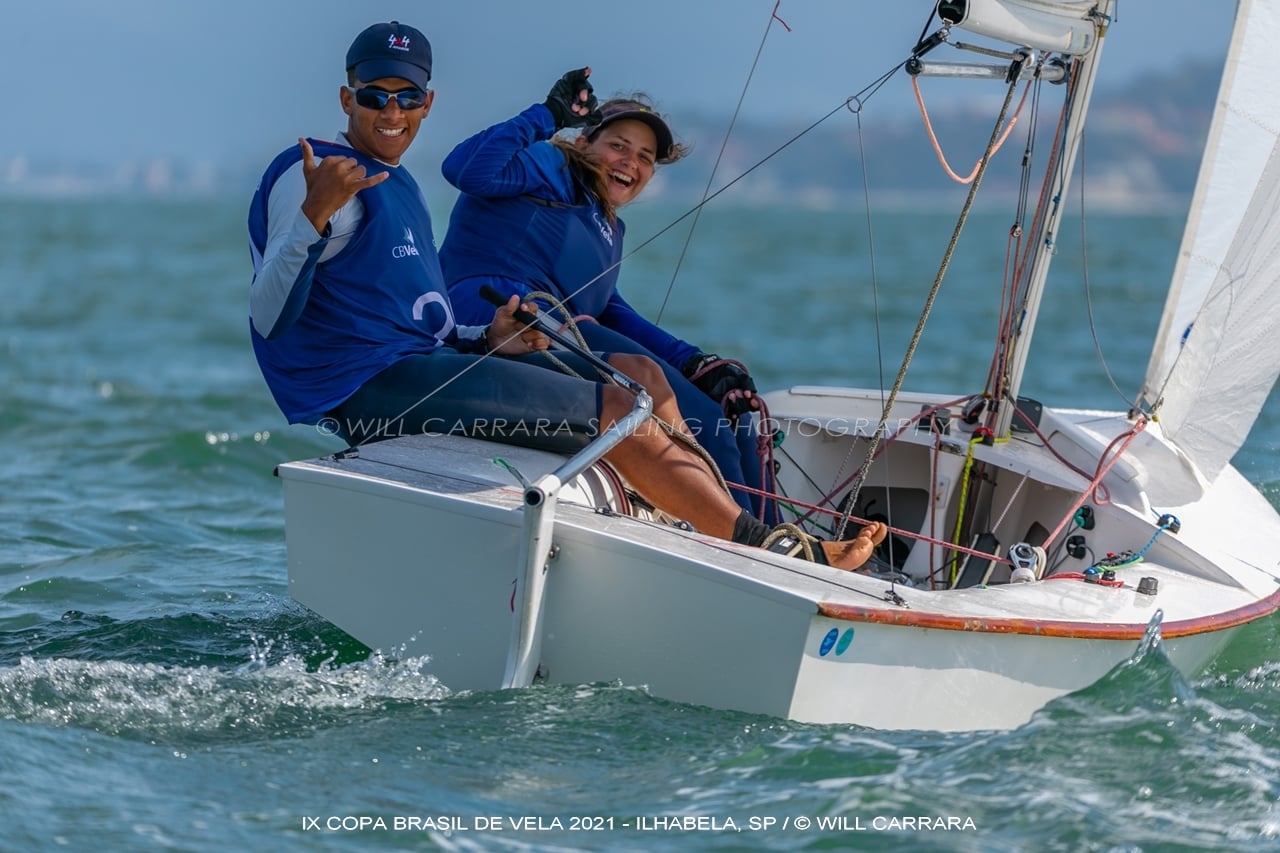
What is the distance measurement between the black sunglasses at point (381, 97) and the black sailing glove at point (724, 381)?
1200mm

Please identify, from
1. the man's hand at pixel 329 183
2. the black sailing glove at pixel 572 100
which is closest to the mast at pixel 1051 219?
the black sailing glove at pixel 572 100

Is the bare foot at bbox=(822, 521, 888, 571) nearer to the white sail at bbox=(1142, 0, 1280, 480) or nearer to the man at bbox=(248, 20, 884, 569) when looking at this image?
the man at bbox=(248, 20, 884, 569)

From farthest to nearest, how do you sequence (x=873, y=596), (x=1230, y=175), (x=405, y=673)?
(x=1230, y=175), (x=405, y=673), (x=873, y=596)

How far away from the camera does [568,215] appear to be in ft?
13.4

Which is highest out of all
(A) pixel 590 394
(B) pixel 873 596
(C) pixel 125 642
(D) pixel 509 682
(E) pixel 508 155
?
(E) pixel 508 155

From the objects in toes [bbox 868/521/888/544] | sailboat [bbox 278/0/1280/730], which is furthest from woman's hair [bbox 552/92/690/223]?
toes [bbox 868/521/888/544]

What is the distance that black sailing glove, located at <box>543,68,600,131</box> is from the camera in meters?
3.91

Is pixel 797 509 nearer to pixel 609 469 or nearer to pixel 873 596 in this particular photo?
pixel 609 469

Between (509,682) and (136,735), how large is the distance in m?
0.76

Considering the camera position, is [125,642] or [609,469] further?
[125,642]

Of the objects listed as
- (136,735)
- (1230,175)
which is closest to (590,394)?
(136,735)

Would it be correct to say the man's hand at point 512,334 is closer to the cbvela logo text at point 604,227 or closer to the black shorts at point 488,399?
the black shorts at point 488,399

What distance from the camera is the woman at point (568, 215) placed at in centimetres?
391

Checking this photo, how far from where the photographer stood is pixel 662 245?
3428cm
